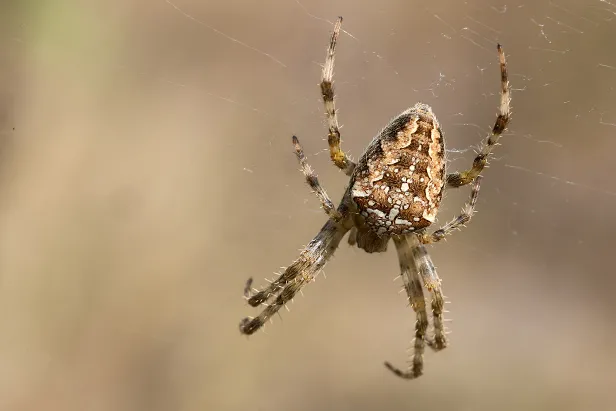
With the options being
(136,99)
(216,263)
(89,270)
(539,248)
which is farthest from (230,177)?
(539,248)

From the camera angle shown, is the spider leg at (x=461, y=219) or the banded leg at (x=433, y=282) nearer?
the spider leg at (x=461, y=219)

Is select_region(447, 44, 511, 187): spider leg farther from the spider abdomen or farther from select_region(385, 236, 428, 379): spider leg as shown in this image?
select_region(385, 236, 428, 379): spider leg

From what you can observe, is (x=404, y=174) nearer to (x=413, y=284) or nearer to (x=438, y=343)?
(x=413, y=284)

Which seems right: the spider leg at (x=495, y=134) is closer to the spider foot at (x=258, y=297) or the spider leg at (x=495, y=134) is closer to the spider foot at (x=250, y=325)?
the spider foot at (x=258, y=297)

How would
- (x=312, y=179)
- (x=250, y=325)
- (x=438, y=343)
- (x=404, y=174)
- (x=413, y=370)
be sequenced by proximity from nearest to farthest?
(x=404, y=174)
(x=312, y=179)
(x=250, y=325)
(x=438, y=343)
(x=413, y=370)

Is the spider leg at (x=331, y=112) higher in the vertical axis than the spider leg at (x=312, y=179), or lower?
higher

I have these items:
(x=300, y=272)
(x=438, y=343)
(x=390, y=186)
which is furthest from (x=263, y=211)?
(x=390, y=186)

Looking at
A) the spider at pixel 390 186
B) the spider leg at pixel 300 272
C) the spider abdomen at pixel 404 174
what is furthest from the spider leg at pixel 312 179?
the spider leg at pixel 300 272
